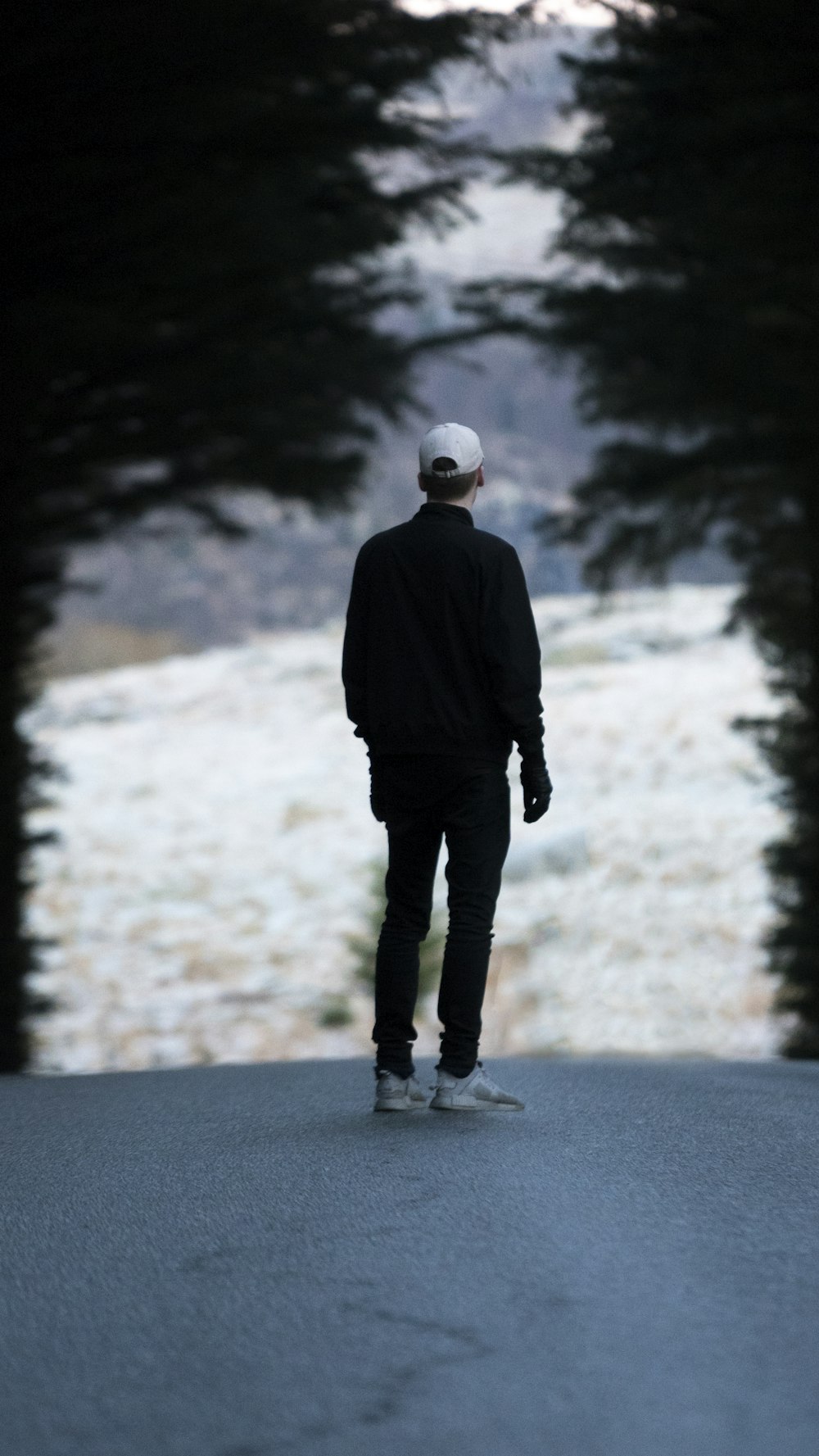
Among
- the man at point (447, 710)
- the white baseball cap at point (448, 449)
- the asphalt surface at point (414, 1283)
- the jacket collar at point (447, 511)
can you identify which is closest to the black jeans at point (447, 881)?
the man at point (447, 710)

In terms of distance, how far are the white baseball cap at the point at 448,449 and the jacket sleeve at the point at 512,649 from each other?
29 centimetres

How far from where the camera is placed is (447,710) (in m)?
4.89

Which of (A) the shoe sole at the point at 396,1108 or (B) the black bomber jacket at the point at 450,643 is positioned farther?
(A) the shoe sole at the point at 396,1108

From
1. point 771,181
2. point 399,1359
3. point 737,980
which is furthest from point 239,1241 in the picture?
point 737,980

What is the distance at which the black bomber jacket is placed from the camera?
15.9 ft

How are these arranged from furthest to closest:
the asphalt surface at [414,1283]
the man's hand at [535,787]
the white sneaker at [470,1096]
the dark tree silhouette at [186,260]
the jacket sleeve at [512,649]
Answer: the dark tree silhouette at [186,260], the white sneaker at [470,1096], the man's hand at [535,787], the jacket sleeve at [512,649], the asphalt surface at [414,1283]

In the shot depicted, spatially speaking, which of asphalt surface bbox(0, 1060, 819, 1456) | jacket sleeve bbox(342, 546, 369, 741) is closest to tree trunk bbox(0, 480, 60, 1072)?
asphalt surface bbox(0, 1060, 819, 1456)

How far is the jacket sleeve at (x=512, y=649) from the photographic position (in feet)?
15.9

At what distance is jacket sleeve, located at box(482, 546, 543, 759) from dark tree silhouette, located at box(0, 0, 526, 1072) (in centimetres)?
410

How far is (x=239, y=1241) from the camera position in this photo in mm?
3705

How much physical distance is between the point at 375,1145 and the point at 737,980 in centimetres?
1832

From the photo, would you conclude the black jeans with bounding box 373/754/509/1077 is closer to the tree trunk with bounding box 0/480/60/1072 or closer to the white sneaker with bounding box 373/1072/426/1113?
the white sneaker with bounding box 373/1072/426/1113

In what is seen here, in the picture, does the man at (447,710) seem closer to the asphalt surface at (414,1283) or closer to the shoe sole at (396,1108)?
the shoe sole at (396,1108)

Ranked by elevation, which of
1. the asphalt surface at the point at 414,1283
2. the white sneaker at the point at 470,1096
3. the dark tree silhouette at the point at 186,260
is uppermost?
the dark tree silhouette at the point at 186,260
